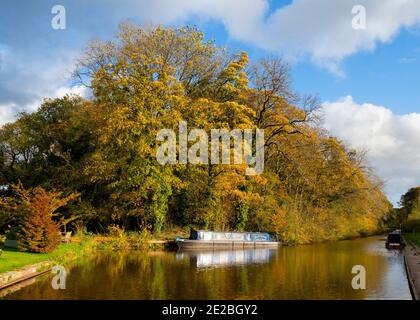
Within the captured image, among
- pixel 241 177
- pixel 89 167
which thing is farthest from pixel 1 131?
pixel 241 177

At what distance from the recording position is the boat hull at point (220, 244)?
36656 millimetres

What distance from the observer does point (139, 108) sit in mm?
→ 36625

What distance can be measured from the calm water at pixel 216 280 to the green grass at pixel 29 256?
4.11 feet

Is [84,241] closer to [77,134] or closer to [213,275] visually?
[77,134]

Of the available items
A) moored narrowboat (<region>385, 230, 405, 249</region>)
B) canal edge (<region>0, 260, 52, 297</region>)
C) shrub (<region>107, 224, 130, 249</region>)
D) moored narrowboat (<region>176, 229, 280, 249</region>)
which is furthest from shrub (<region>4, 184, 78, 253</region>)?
moored narrowboat (<region>385, 230, 405, 249</region>)

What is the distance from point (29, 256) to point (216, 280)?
10352 mm

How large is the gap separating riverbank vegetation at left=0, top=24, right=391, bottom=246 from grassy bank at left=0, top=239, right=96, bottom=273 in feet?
9.96

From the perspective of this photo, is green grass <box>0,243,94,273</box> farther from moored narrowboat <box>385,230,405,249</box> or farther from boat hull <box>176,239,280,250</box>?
moored narrowboat <box>385,230,405,249</box>

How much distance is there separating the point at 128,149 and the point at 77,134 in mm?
6754

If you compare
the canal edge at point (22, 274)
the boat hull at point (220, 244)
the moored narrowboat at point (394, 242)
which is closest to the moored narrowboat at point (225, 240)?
the boat hull at point (220, 244)

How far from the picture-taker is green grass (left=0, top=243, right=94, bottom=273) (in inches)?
776

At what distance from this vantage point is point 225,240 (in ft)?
131

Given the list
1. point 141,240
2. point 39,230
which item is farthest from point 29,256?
point 141,240

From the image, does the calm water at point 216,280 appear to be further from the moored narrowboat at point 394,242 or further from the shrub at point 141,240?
the moored narrowboat at point 394,242
